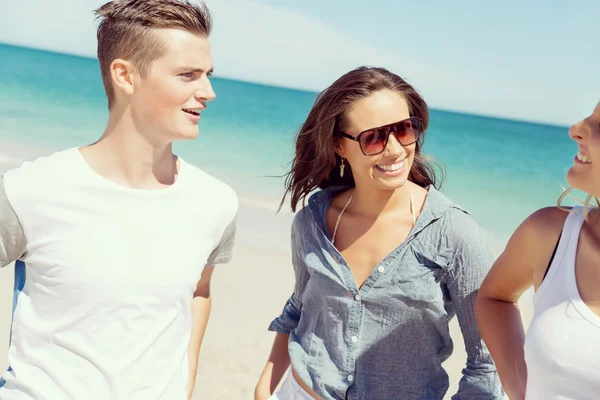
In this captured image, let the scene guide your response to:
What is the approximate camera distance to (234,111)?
114 ft

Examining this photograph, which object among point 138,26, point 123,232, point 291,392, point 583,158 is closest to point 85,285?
point 123,232

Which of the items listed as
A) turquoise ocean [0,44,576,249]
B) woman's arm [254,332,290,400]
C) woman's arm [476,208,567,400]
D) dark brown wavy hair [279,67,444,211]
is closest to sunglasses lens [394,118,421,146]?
dark brown wavy hair [279,67,444,211]

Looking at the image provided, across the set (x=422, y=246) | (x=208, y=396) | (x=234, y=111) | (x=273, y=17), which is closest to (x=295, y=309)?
(x=422, y=246)

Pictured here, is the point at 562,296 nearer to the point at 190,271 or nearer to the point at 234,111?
Result: the point at 190,271

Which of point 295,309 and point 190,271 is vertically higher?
point 190,271

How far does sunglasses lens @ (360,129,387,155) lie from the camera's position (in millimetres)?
2865

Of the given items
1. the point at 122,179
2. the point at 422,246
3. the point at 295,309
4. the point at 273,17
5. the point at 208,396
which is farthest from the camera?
the point at 273,17

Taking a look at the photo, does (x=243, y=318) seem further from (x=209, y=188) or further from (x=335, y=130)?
(x=209, y=188)

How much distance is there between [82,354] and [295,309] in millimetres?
1171

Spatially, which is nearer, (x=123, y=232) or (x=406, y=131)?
(x=123, y=232)

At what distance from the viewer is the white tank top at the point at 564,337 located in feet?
6.40

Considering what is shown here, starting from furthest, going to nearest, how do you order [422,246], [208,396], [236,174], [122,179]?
[236,174] → [208,396] → [422,246] → [122,179]

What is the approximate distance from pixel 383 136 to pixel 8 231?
5.09 ft

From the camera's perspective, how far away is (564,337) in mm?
1994
